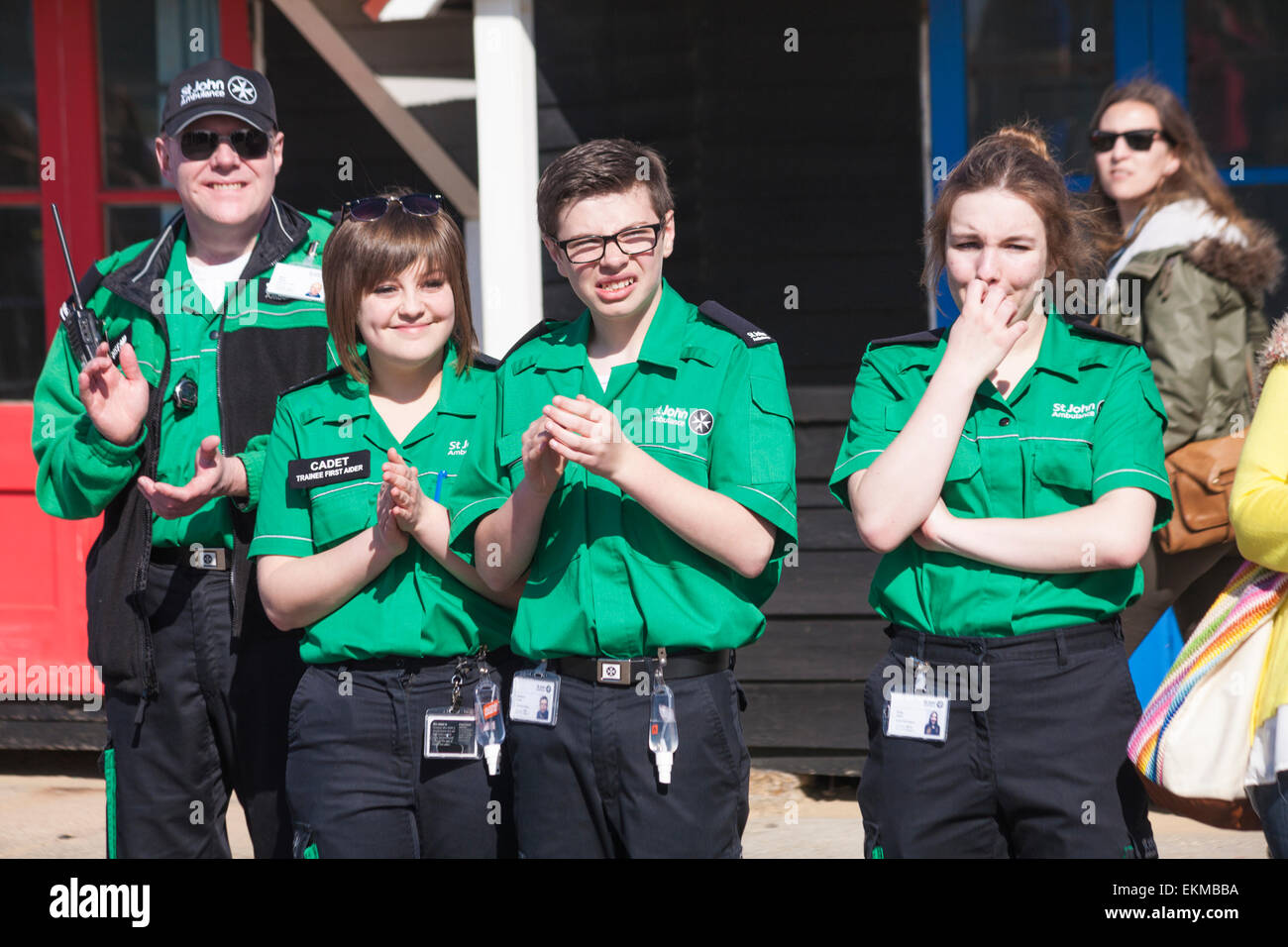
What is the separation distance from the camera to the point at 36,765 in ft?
18.6

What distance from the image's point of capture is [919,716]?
2355mm

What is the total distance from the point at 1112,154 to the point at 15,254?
4.12m

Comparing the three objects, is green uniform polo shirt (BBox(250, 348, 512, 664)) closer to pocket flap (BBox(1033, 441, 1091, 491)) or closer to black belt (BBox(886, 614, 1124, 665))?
black belt (BBox(886, 614, 1124, 665))

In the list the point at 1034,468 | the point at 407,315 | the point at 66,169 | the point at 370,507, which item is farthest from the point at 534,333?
the point at 66,169

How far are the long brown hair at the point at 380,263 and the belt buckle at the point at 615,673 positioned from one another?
72cm

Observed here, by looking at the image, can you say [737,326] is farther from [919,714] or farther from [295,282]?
[295,282]

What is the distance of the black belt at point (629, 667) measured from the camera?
2389 millimetres

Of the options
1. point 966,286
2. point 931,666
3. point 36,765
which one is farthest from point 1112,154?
point 36,765

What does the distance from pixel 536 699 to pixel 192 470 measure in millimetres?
1019

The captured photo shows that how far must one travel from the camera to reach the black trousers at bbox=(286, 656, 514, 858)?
257cm

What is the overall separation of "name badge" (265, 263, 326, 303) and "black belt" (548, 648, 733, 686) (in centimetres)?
110

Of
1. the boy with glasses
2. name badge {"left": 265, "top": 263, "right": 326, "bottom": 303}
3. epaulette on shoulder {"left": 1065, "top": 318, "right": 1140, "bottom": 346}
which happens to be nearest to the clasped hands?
the boy with glasses

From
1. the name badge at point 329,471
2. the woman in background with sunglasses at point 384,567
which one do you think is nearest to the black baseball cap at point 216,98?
the woman in background with sunglasses at point 384,567
